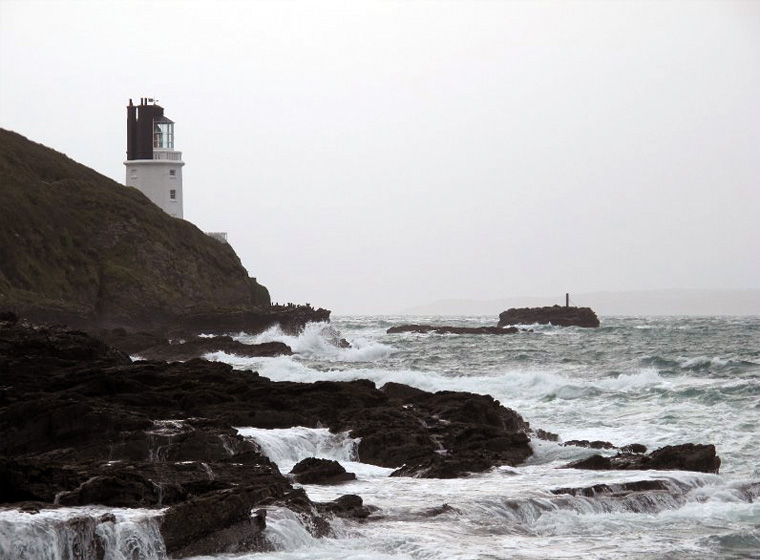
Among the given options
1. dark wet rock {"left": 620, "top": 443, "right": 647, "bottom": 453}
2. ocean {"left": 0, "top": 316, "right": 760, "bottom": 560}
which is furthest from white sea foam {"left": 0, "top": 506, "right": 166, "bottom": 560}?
dark wet rock {"left": 620, "top": 443, "right": 647, "bottom": 453}

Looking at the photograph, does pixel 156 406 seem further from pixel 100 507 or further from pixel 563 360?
pixel 563 360

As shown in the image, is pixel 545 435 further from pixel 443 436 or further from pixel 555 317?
pixel 555 317

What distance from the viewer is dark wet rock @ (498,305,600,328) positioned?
83250mm

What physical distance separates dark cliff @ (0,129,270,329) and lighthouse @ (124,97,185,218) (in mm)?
3511

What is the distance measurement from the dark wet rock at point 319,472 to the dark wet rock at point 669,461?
3.57 m

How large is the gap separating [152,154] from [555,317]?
111 feet

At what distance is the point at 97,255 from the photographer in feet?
173

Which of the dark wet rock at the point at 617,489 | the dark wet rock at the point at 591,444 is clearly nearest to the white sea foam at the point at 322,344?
the dark wet rock at the point at 591,444

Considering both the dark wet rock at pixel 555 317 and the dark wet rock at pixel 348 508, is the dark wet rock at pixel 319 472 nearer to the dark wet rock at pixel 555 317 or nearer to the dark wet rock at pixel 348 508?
the dark wet rock at pixel 348 508

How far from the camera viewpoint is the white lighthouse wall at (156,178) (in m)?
65.1

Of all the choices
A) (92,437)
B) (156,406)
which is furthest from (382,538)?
(156,406)

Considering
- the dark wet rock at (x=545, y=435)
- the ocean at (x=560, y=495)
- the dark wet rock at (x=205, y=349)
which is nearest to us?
the ocean at (x=560, y=495)

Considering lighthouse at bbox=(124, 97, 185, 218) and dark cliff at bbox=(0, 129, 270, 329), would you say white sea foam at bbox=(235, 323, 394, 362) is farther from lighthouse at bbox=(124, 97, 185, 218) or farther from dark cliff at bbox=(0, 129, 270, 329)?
lighthouse at bbox=(124, 97, 185, 218)

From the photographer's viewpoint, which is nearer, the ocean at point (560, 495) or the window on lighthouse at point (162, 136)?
the ocean at point (560, 495)
